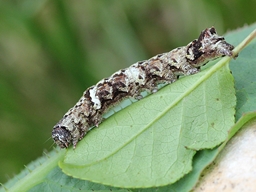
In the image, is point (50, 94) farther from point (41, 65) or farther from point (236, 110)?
point (236, 110)

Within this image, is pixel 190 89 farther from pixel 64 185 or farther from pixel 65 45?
pixel 65 45

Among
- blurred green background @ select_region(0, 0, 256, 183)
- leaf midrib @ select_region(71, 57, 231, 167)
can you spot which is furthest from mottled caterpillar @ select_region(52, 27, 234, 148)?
blurred green background @ select_region(0, 0, 256, 183)

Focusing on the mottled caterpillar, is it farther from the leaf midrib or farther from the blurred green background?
the blurred green background

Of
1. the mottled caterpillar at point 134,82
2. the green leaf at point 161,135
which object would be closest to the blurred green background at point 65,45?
the mottled caterpillar at point 134,82

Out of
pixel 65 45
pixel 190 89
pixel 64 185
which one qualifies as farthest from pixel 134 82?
pixel 65 45

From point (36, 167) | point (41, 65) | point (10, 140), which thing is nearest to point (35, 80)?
point (41, 65)
